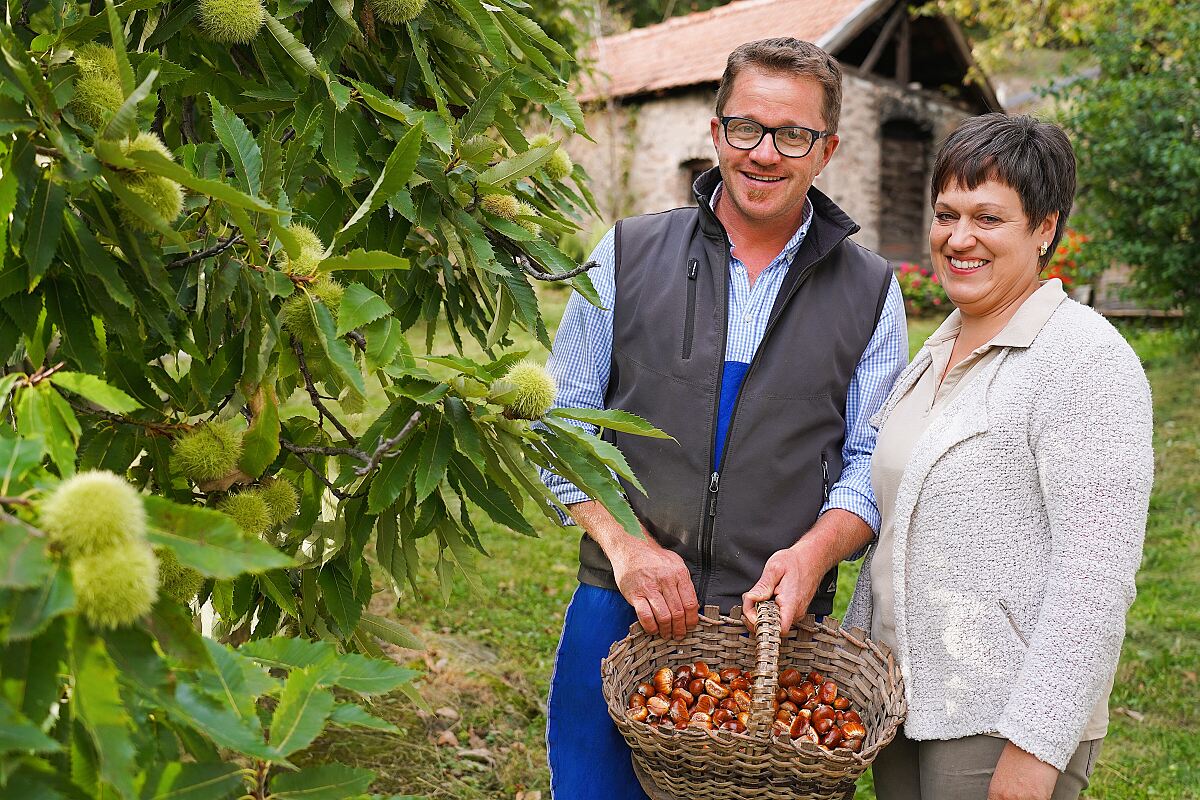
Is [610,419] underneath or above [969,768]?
above

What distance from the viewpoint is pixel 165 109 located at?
2.09 metres

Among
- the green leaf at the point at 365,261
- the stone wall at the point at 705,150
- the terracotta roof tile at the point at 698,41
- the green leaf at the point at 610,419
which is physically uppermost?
the terracotta roof tile at the point at 698,41

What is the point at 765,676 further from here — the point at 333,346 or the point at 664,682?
the point at 333,346

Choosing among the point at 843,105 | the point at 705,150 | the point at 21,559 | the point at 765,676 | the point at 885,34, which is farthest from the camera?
the point at 885,34

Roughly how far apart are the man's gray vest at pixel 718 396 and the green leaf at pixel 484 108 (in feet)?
2.37

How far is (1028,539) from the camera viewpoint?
196 cm

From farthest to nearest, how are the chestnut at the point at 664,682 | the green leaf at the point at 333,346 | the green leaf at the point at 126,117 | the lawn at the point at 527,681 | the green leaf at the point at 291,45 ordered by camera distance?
the lawn at the point at 527,681
the chestnut at the point at 664,682
the green leaf at the point at 291,45
the green leaf at the point at 333,346
the green leaf at the point at 126,117

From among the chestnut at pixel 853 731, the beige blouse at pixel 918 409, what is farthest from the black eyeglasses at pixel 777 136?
the chestnut at pixel 853 731

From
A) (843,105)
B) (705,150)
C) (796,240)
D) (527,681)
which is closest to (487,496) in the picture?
(796,240)

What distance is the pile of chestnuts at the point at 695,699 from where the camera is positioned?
6.70ft

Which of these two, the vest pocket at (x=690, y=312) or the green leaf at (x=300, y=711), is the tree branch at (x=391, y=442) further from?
the vest pocket at (x=690, y=312)

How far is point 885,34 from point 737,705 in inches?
527

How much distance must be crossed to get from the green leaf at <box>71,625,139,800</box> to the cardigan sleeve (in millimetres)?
1499

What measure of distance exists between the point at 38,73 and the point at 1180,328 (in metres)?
9.51
